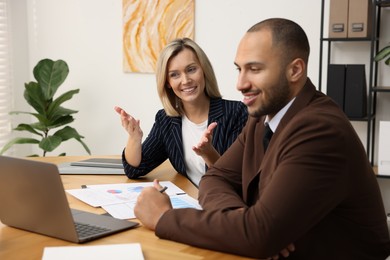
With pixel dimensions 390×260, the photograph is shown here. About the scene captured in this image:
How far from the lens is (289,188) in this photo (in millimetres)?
1421

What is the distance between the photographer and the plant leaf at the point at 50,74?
4.49 m

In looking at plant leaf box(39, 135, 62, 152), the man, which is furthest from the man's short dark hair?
plant leaf box(39, 135, 62, 152)

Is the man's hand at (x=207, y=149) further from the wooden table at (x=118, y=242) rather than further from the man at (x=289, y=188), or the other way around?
the wooden table at (x=118, y=242)

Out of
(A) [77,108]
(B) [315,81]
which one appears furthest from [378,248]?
(A) [77,108]

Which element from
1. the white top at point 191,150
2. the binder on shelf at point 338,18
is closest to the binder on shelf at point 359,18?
the binder on shelf at point 338,18

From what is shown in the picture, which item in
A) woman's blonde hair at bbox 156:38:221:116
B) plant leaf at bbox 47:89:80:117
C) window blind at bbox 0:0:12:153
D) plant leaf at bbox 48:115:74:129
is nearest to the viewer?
woman's blonde hair at bbox 156:38:221:116

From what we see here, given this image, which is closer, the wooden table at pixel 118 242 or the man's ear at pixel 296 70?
the wooden table at pixel 118 242

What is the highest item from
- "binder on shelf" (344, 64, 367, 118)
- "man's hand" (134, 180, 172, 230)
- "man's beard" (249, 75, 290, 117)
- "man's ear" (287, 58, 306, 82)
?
"man's ear" (287, 58, 306, 82)

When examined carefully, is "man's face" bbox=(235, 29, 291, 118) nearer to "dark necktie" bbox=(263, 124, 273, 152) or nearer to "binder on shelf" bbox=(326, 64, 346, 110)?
"dark necktie" bbox=(263, 124, 273, 152)

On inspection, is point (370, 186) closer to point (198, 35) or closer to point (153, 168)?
point (153, 168)

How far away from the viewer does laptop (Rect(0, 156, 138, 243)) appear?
1.48 meters

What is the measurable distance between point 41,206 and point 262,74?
0.74 m

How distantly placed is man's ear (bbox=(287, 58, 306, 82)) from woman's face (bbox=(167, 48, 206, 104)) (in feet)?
3.46

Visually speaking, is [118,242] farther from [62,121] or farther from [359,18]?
[62,121]
